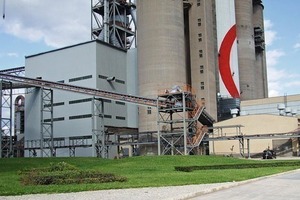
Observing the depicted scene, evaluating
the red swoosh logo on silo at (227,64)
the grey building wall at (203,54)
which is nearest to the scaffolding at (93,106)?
the grey building wall at (203,54)

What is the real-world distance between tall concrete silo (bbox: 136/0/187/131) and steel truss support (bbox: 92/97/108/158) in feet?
31.5

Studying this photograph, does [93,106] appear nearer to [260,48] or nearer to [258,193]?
[258,193]

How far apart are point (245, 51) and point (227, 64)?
14675mm

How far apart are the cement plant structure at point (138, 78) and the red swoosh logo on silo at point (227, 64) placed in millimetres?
226

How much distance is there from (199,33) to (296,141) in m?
28.9

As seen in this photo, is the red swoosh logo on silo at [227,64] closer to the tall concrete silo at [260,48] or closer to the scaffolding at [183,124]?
the tall concrete silo at [260,48]

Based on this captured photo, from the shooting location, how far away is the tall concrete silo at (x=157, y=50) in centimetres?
7438

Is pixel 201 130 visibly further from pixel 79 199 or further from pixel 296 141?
pixel 79 199

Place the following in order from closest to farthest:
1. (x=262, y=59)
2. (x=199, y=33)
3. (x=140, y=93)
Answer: (x=140, y=93), (x=199, y=33), (x=262, y=59)

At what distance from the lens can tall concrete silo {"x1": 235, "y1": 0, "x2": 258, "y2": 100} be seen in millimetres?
102750

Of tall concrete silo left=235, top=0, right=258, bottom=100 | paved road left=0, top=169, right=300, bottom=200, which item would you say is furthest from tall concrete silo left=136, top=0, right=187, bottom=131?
paved road left=0, top=169, right=300, bottom=200

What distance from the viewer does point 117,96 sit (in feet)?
220

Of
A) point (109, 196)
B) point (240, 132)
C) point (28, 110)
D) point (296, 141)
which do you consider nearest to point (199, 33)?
point (240, 132)

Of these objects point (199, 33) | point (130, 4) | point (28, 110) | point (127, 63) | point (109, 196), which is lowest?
point (109, 196)
